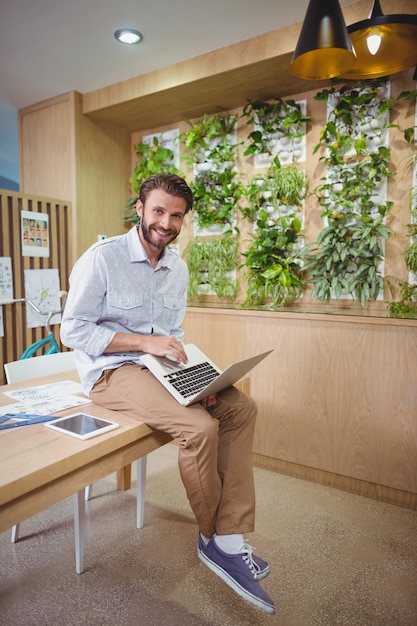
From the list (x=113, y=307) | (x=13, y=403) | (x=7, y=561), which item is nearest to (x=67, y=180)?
(x=113, y=307)

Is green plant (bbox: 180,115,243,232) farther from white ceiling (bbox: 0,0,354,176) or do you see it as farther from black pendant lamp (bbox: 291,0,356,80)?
black pendant lamp (bbox: 291,0,356,80)

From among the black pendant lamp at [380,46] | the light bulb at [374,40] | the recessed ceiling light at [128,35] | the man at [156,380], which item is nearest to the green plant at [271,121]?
the recessed ceiling light at [128,35]

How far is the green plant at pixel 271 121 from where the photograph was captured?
2.90 m

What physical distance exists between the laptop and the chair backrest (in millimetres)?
734

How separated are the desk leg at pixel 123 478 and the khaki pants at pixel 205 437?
2.87 feet

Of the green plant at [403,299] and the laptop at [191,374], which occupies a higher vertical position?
the green plant at [403,299]

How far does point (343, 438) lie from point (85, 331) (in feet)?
5.09

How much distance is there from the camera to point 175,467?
8.75ft

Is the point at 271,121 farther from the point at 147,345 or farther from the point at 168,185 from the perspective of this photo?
the point at 147,345

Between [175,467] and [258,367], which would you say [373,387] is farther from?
[175,467]

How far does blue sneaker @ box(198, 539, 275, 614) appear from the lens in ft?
4.63

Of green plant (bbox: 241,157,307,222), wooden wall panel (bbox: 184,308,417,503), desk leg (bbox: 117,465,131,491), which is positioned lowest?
desk leg (bbox: 117,465,131,491)

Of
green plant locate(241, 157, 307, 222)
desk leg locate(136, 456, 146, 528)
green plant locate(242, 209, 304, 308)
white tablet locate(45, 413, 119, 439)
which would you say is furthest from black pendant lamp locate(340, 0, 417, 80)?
desk leg locate(136, 456, 146, 528)

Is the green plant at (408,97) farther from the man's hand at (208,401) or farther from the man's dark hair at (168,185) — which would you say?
the man's hand at (208,401)
